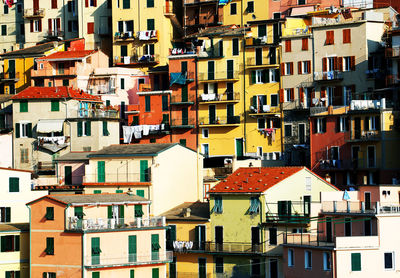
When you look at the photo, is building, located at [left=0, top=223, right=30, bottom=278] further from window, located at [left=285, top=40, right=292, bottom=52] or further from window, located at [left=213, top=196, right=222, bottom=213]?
window, located at [left=285, top=40, right=292, bottom=52]

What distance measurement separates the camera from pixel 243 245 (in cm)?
8462

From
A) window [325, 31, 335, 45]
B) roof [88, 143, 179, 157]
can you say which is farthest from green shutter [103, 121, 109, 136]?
window [325, 31, 335, 45]

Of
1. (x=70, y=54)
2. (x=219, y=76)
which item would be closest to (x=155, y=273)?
(x=219, y=76)

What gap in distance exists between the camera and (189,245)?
283ft

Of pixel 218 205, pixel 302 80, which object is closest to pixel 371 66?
pixel 302 80

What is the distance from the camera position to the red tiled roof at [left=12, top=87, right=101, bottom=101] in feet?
344

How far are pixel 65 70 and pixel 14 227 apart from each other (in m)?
35.3

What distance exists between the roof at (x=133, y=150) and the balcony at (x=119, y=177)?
1.55 m

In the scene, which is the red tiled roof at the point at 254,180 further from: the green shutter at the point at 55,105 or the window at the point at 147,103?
the window at the point at 147,103

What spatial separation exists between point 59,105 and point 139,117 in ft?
30.4

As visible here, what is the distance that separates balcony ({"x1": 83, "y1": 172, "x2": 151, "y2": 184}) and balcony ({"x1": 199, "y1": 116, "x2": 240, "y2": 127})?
17332 mm

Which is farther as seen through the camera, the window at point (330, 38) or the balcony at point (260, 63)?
the balcony at point (260, 63)

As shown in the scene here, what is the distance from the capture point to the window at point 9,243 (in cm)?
8206

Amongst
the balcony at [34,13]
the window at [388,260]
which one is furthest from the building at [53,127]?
the window at [388,260]
